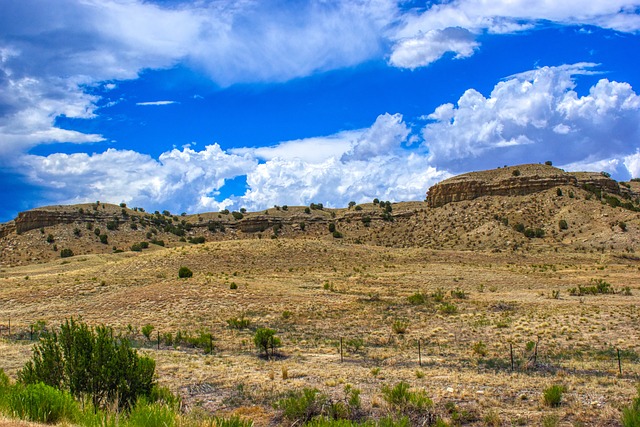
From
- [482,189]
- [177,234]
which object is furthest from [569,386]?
[177,234]

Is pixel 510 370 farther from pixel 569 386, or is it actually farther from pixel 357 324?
pixel 357 324

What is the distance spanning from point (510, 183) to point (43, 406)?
82.9m

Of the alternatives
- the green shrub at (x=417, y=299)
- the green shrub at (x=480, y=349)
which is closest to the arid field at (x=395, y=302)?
the green shrub at (x=480, y=349)

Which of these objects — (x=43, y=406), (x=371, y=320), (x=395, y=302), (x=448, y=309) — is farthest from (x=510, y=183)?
(x=43, y=406)

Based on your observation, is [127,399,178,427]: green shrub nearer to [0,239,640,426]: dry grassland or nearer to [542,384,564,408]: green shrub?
[0,239,640,426]: dry grassland

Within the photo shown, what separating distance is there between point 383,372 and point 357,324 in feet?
34.0

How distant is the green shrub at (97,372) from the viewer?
11.1 m

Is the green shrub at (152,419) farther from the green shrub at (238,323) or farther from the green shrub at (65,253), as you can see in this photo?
the green shrub at (65,253)

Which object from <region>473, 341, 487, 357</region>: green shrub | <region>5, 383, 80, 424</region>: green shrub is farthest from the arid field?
<region>5, 383, 80, 424</region>: green shrub

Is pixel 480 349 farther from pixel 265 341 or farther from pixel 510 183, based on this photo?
pixel 510 183

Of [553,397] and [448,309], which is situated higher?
[448,309]

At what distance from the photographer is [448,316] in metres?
28.2

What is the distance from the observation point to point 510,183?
273 ft

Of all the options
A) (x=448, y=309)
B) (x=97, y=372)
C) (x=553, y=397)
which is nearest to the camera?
(x=97, y=372)
